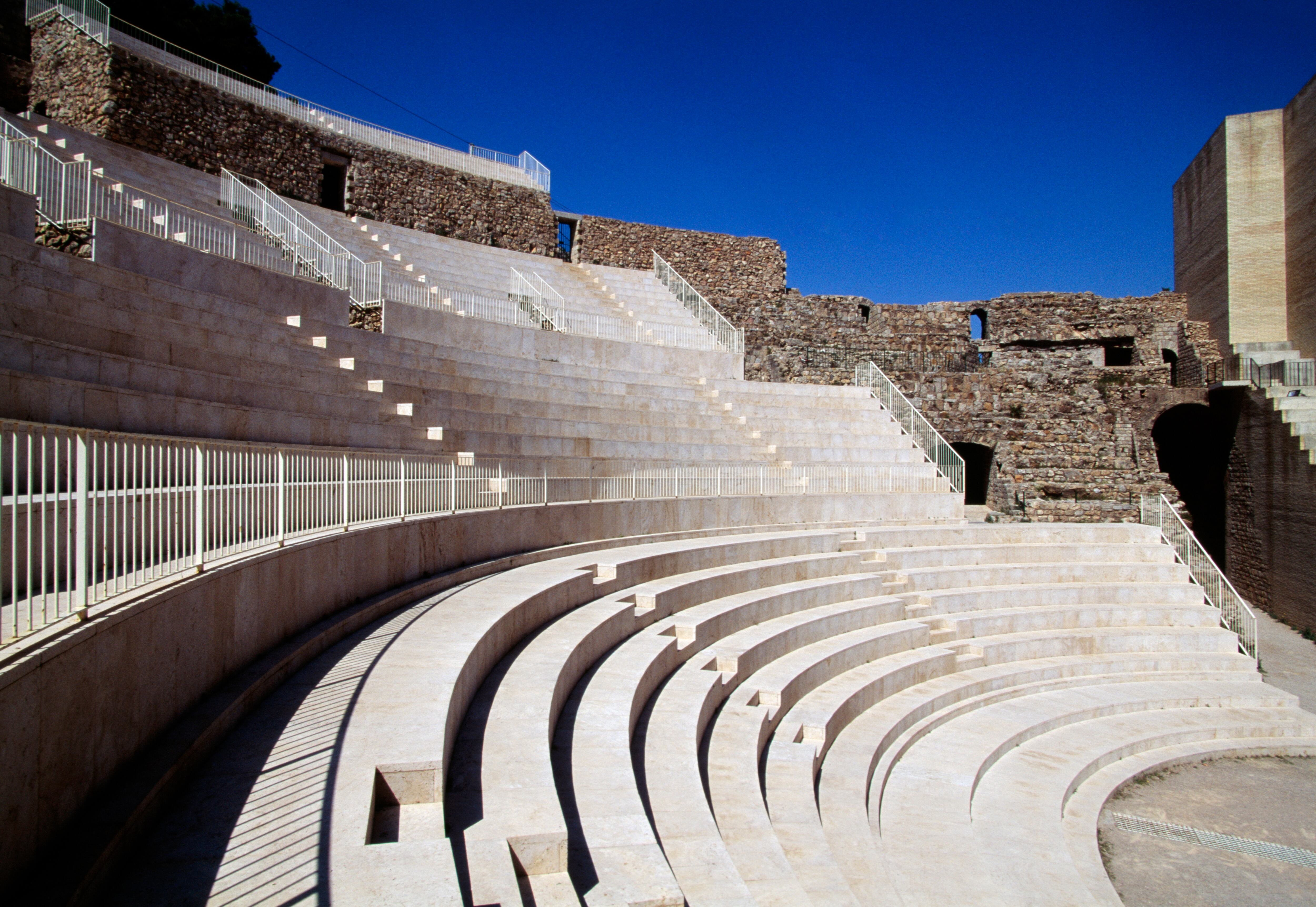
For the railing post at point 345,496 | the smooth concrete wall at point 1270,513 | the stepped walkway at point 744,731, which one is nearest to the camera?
the stepped walkway at point 744,731

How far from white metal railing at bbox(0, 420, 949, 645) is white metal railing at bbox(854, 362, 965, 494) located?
11190 millimetres

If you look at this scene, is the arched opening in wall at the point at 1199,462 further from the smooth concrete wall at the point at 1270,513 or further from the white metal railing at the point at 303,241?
the white metal railing at the point at 303,241

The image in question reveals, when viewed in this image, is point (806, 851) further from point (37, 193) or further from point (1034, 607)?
point (37, 193)

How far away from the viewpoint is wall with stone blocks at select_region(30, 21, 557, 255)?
1769 cm

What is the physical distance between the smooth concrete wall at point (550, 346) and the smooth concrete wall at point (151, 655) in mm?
7281

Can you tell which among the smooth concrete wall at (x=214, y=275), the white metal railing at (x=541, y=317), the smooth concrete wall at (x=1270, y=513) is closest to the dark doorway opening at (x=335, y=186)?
the white metal railing at (x=541, y=317)

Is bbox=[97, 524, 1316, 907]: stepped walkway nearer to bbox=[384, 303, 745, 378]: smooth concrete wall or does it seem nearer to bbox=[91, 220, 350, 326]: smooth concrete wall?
bbox=[91, 220, 350, 326]: smooth concrete wall

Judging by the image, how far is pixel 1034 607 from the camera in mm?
13539

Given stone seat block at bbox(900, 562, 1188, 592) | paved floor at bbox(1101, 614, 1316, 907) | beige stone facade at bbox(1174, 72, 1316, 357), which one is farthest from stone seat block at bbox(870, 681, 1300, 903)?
beige stone facade at bbox(1174, 72, 1316, 357)

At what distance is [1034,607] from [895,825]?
7.38 m


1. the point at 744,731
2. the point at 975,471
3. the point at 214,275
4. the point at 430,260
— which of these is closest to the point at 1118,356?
the point at 975,471

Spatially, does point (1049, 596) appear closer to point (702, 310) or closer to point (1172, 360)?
point (702, 310)

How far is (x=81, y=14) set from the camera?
1803 cm

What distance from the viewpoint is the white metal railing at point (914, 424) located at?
17875 millimetres
